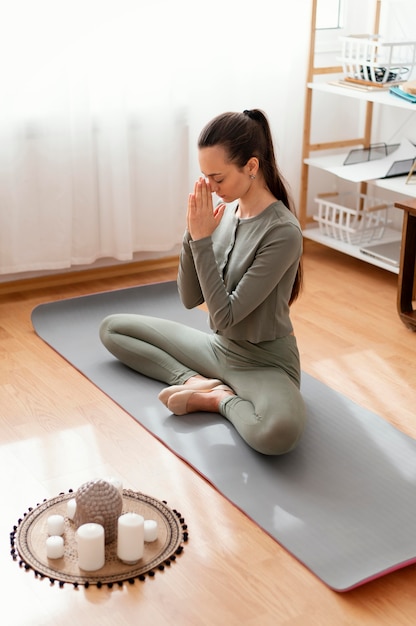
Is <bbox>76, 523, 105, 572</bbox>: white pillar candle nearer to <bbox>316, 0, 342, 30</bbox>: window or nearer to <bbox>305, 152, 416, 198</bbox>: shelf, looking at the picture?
<bbox>305, 152, 416, 198</bbox>: shelf

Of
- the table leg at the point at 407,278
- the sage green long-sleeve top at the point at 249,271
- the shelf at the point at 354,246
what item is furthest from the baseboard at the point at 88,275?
the sage green long-sleeve top at the point at 249,271

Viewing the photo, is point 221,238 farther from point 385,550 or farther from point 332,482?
point 385,550

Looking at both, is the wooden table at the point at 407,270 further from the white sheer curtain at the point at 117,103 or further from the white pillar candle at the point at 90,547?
the white pillar candle at the point at 90,547

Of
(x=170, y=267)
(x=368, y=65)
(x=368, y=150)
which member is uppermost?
(x=368, y=65)

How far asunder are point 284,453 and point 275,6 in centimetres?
197

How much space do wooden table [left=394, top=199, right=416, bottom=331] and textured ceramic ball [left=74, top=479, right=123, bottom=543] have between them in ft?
4.89

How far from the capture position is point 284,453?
2.17m

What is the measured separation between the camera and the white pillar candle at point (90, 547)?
175cm

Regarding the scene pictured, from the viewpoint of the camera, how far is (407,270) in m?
3.01

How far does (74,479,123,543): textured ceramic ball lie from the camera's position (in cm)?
182

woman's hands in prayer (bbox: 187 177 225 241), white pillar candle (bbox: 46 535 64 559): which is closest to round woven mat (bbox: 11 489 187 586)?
white pillar candle (bbox: 46 535 64 559)

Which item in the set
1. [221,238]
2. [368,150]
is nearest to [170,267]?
[368,150]

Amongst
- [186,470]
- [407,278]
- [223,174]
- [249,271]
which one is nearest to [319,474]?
[186,470]

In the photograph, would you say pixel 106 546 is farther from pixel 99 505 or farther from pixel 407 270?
pixel 407 270
